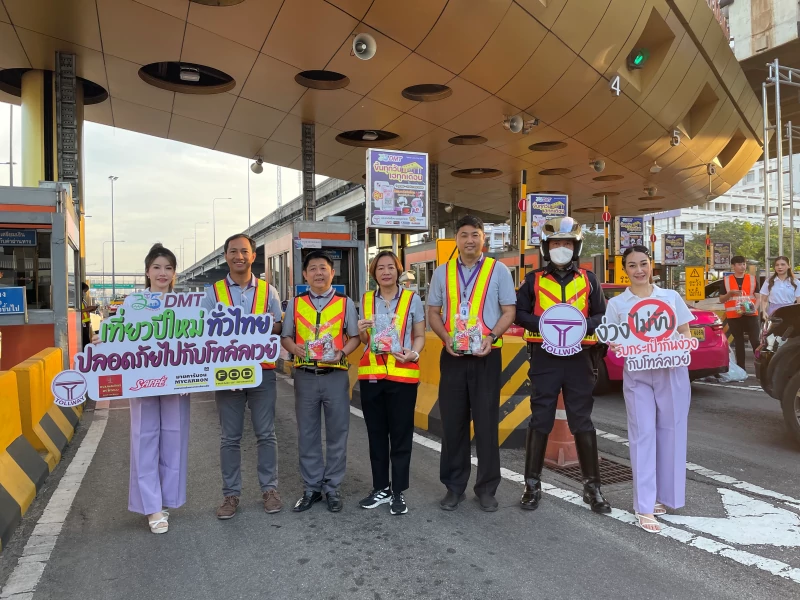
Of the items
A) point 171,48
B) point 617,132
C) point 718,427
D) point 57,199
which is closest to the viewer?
point 718,427

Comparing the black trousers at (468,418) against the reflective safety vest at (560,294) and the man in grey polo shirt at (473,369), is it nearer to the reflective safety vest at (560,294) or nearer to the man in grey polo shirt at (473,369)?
the man in grey polo shirt at (473,369)

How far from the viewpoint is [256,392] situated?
4125 mm

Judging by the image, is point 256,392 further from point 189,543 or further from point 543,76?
point 543,76

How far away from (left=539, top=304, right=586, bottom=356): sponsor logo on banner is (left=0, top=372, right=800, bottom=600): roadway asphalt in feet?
3.71

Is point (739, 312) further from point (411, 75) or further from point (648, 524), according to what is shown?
point (411, 75)

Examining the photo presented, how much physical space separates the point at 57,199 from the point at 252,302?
5.16 meters

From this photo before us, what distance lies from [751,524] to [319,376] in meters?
3.00

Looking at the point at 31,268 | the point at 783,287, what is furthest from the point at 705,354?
the point at 31,268

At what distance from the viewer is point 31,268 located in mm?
8625

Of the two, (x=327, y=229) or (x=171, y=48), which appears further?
(x=327, y=229)

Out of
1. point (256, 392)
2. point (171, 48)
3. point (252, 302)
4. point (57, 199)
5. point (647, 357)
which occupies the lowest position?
point (256, 392)

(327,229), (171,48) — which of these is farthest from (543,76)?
(171,48)

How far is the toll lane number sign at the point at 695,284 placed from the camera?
19.2 m

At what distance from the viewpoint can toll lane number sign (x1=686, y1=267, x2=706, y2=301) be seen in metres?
19.2
